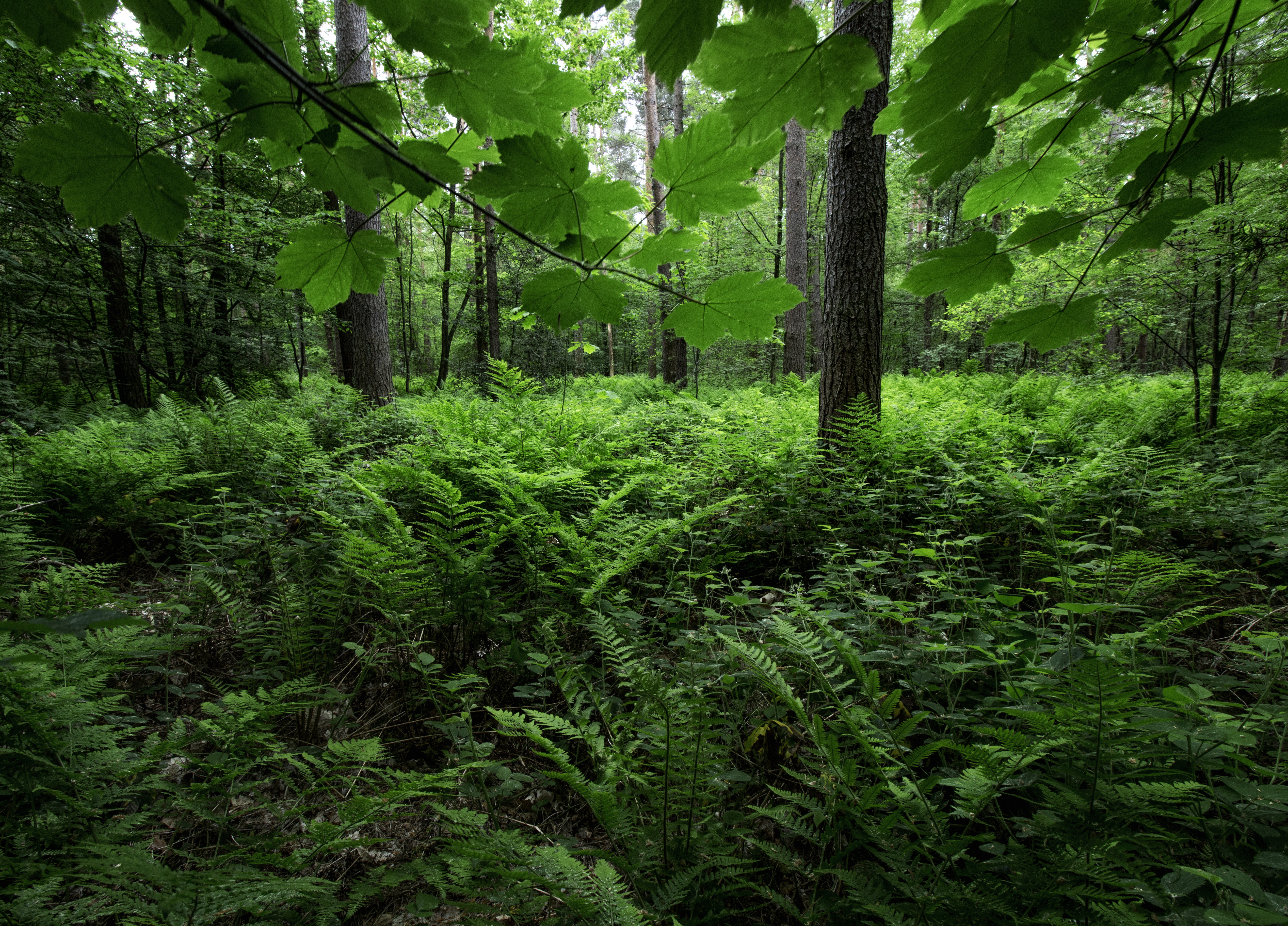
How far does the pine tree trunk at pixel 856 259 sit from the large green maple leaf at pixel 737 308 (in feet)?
9.24

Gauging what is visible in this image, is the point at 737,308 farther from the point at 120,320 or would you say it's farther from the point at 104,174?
the point at 120,320

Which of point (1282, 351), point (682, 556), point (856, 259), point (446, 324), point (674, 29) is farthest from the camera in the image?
point (446, 324)

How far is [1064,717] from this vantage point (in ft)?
3.56

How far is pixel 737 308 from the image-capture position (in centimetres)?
77

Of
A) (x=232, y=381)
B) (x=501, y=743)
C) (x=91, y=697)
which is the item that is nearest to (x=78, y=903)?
(x=501, y=743)

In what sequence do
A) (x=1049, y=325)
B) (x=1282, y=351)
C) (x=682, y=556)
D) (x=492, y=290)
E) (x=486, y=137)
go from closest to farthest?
(x=486, y=137)
(x=1049, y=325)
(x=682, y=556)
(x=1282, y=351)
(x=492, y=290)

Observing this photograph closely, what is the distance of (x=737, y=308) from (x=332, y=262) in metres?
0.67

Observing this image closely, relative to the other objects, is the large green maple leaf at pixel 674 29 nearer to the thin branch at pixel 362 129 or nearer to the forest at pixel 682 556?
the forest at pixel 682 556

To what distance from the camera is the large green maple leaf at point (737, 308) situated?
77cm

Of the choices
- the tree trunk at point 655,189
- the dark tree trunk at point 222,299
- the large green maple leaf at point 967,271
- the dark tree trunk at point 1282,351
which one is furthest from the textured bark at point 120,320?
the dark tree trunk at point 1282,351

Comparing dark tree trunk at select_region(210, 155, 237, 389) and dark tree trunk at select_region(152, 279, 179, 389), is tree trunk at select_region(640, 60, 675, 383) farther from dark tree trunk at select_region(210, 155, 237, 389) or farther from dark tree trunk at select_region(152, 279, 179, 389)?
dark tree trunk at select_region(152, 279, 179, 389)

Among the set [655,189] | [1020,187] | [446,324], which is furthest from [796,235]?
[1020,187]

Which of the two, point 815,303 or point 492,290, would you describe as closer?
point 492,290

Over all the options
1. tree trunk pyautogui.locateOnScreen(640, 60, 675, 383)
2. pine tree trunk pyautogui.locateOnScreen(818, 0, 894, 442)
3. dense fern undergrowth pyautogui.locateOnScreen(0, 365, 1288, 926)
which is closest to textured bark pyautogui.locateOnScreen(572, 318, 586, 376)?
tree trunk pyautogui.locateOnScreen(640, 60, 675, 383)
